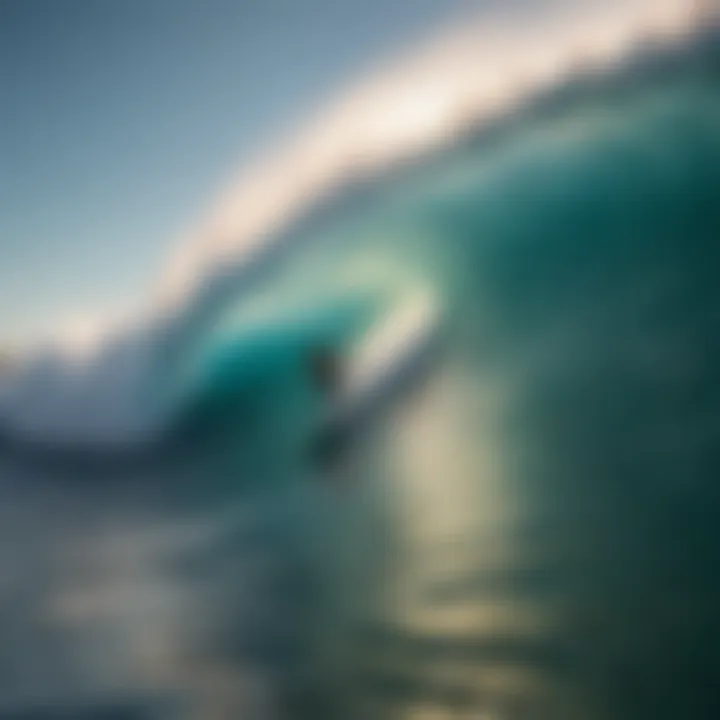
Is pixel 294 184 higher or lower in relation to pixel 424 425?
higher

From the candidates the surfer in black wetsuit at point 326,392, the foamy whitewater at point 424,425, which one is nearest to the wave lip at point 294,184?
the foamy whitewater at point 424,425

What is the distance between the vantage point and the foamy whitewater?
930 millimetres

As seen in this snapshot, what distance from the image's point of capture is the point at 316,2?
115cm

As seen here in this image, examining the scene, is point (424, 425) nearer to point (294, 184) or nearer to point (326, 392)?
point (326, 392)

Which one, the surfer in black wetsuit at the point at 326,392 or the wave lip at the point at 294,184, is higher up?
the wave lip at the point at 294,184

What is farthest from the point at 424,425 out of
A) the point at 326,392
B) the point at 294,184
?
the point at 294,184

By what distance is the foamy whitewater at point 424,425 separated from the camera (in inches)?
36.6

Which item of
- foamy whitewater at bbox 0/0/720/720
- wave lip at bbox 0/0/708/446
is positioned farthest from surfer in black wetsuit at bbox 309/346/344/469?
wave lip at bbox 0/0/708/446

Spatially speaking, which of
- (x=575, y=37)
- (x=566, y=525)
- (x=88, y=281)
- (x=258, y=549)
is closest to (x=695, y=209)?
(x=575, y=37)

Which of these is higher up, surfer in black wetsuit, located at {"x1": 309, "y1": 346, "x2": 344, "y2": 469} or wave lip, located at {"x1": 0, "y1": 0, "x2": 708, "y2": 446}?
wave lip, located at {"x1": 0, "y1": 0, "x2": 708, "y2": 446}

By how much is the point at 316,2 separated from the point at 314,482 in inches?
24.1

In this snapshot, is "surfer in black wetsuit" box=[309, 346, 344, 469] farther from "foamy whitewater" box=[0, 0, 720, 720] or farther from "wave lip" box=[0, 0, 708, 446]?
"wave lip" box=[0, 0, 708, 446]

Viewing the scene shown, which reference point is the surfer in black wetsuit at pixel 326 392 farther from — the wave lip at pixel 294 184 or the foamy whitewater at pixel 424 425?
the wave lip at pixel 294 184

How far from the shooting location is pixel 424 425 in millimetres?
1023
